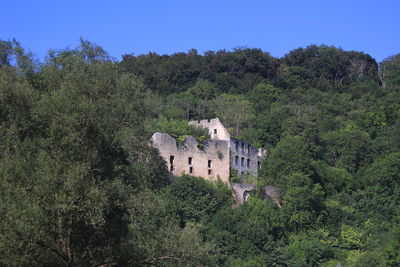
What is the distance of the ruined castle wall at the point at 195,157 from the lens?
56750 mm

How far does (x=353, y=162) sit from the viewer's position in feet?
221

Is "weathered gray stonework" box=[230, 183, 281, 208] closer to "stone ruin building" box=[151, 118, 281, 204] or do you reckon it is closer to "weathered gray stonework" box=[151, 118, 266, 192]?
"stone ruin building" box=[151, 118, 281, 204]

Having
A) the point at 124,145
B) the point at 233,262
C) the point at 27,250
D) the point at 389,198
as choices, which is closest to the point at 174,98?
the point at 389,198

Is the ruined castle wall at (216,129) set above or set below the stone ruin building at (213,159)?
above

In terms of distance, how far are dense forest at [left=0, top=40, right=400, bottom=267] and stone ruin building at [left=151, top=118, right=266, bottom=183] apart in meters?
1.26

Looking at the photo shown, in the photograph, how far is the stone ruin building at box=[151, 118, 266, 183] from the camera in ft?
187

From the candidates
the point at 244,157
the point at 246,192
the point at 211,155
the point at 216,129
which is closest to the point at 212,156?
the point at 211,155

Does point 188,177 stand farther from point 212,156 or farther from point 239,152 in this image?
point 239,152

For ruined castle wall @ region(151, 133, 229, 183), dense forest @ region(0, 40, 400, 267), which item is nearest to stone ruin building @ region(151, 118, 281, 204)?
ruined castle wall @ region(151, 133, 229, 183)

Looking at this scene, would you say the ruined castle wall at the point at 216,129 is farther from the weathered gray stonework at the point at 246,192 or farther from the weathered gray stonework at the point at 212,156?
the weathered gray stonework at the point at 246,192

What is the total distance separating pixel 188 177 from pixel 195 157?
2.83m

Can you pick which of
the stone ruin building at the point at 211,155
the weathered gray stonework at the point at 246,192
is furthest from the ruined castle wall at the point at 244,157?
the weathered gray stonework at the point at 246,192

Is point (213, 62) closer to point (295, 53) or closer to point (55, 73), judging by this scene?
point (295, 53)

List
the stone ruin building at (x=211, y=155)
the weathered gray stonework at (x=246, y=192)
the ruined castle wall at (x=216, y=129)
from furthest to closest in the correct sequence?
the ruined castle wall at (x=216, y=129) < the weathered gray stonework at (x=246, y=192) < the stone ruin building at (x=211, y=155)
